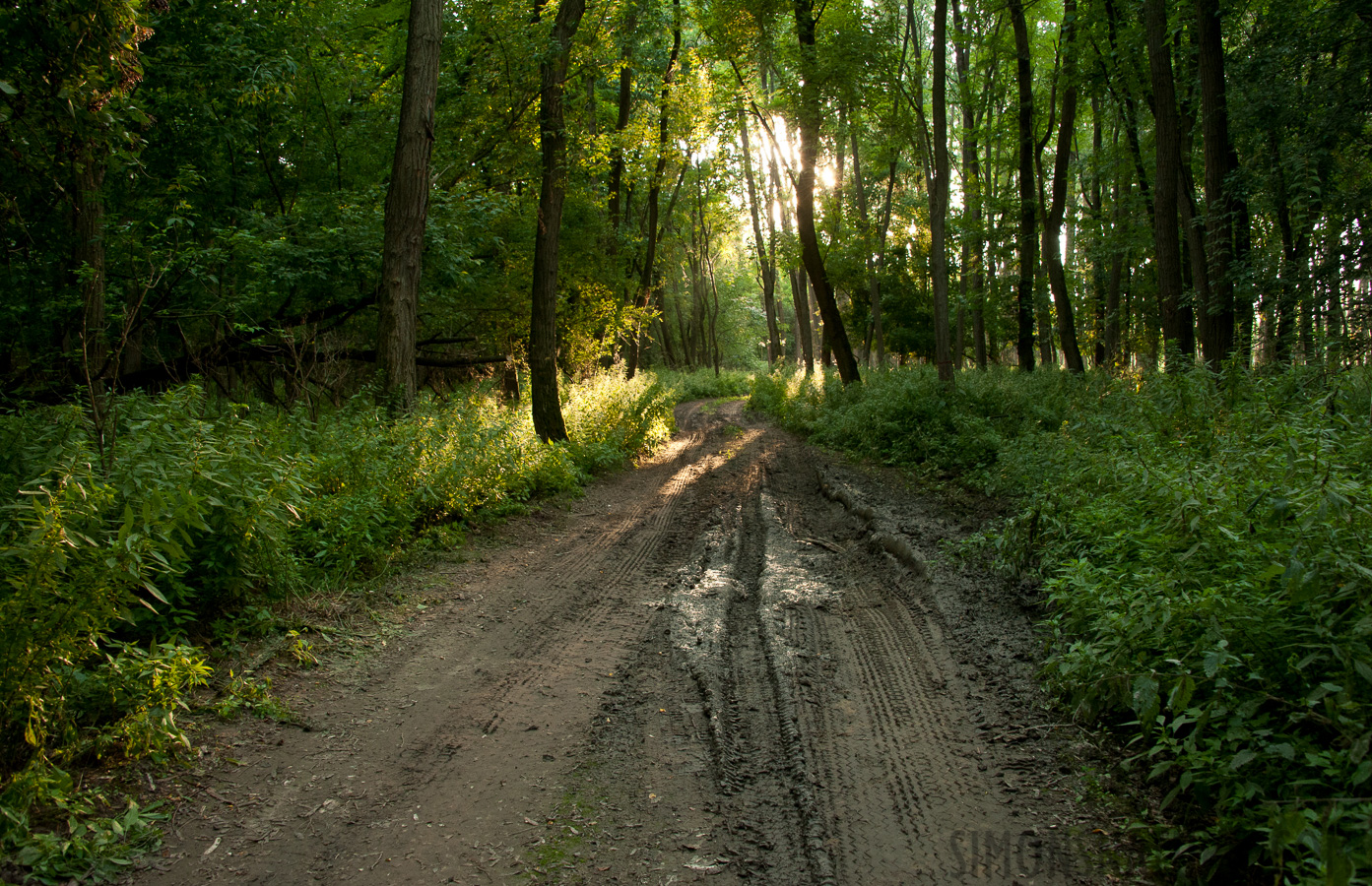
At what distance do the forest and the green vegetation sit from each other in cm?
3

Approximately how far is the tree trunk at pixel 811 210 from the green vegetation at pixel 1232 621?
545 inches

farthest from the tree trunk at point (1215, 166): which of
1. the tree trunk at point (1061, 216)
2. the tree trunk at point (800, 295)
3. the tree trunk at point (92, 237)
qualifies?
the tree trunk at point (800, 295)

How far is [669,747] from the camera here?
3.88 metres

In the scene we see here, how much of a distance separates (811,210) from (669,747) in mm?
18921

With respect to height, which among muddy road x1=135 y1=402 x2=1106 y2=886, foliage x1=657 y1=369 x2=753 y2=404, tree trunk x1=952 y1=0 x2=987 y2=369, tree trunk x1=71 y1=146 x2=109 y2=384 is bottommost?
muddy road x1=135 y1=402 x2=1106 y2=886

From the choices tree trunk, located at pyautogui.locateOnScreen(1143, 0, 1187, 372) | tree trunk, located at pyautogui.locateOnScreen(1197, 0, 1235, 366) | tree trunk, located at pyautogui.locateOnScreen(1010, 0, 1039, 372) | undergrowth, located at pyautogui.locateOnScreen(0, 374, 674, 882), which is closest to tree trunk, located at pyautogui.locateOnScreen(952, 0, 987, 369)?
tree trunk, located at pyautogui.locateOnScreen(1010, 0, 1039, 372)

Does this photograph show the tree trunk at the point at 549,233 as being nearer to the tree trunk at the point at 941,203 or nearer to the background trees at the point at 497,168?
the background trees at the point at 497,168

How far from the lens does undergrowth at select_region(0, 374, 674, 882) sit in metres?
3.10

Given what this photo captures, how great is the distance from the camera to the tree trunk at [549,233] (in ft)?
40.8

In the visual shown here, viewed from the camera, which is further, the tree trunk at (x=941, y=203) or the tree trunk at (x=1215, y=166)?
the tree trunk at (x=941, y=203)

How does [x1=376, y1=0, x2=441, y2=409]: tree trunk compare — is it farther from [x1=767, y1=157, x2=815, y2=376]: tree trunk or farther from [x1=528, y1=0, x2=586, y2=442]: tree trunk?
[x1=767, y1=157, x2=815, y2=376]: tree trunk

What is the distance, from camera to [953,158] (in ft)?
93.6

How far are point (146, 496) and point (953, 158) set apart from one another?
30.5m

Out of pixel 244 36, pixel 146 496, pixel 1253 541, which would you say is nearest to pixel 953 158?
pixel 244 36
